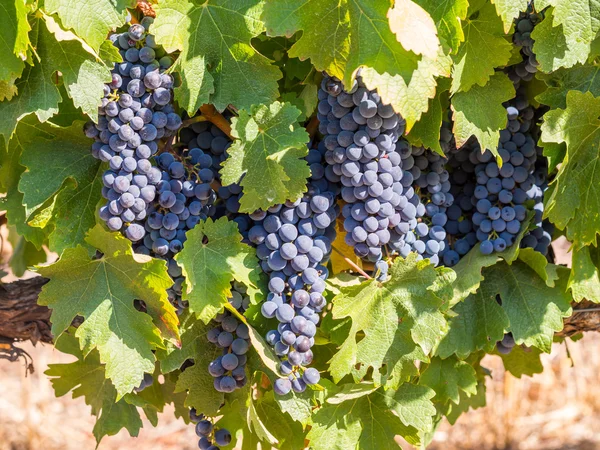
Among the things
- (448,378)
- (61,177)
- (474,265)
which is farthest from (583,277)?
(61,177)

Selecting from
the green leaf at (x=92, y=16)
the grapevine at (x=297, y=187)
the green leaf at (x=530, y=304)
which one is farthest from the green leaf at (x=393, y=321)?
the green leaf at (x=92, y=16)

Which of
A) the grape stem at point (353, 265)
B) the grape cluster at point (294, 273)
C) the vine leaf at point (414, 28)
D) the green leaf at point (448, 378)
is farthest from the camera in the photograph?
the green leaf at point (448, 378)

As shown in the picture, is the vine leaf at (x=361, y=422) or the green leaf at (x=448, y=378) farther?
the green leaf at (x=448, y=378)

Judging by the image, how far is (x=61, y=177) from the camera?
146 cm

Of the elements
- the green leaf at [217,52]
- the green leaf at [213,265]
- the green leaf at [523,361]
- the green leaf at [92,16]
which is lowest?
the green leaf at [523,361]

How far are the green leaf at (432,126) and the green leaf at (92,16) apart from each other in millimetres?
615

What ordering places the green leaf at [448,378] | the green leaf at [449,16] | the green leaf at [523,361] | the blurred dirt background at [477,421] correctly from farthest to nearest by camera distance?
1. the blurred dirt background at [477,421]
2. the green leaf at [523,361]
3. the green leaf at [448,378]
4. the green leaf at [449,16]

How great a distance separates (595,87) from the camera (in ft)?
5.00

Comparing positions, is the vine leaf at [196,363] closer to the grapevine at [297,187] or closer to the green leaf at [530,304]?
the grapevine at [297,187]

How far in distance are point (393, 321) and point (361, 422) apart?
29cm

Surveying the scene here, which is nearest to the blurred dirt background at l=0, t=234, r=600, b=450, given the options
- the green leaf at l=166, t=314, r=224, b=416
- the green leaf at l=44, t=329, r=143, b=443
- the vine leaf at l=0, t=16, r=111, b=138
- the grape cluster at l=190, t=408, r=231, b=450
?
the green leaf at l=44, t=329, r=143, b=443

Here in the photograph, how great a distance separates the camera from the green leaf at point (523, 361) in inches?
77.7

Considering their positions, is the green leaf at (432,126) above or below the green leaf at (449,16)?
below

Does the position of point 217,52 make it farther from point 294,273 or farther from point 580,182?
point 580,182
